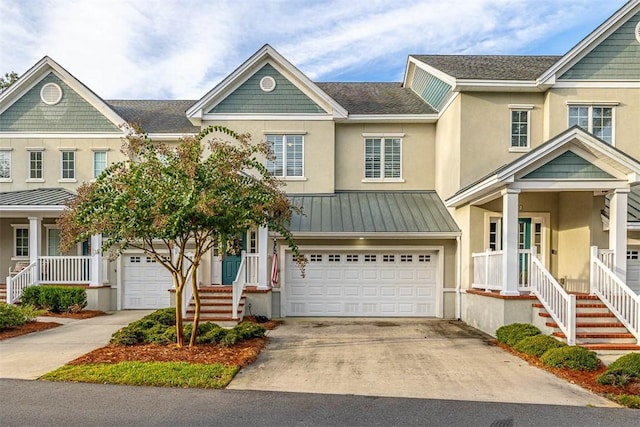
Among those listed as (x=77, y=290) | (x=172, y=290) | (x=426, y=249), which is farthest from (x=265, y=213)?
(x=77, y=290)

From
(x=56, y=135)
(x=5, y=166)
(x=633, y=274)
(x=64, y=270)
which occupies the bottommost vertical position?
(x=64, y=270)

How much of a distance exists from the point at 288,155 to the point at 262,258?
14.0 ft

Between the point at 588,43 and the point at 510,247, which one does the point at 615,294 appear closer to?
the point at 510,247

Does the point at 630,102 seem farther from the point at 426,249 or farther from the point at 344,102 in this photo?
the point at 344,102

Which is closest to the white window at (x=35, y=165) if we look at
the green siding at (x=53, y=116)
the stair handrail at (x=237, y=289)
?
the green siding at (x=53, y=116)

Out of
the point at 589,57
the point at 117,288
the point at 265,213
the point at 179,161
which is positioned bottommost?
the point at 117,288

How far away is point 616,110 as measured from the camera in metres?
13.8

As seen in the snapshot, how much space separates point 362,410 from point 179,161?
17.3ft

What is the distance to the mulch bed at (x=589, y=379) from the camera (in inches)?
270

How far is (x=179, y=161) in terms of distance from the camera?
27.3 feet

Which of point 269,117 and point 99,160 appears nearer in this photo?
point 269,117

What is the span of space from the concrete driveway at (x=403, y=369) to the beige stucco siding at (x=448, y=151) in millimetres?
4935

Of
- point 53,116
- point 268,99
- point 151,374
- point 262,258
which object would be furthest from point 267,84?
point 151,374

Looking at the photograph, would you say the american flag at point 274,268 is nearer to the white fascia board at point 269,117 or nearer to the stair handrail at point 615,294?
the white fascia board at point 269,117
